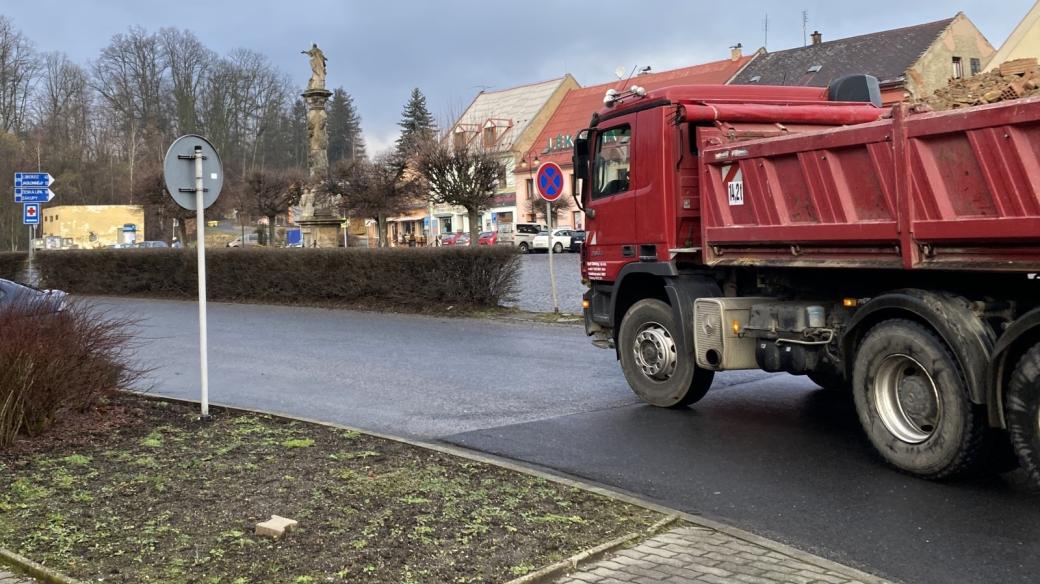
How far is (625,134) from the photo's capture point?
8961 mm

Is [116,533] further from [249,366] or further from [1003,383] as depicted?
[249,366]

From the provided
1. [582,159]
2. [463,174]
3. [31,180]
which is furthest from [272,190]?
[582,159]

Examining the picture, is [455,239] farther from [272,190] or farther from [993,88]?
[993,88]

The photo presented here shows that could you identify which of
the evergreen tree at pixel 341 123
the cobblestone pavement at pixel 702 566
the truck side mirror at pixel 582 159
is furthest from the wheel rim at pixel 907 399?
the evergreen tree at pixel 341 123

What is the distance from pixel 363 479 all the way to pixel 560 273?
25532 mm

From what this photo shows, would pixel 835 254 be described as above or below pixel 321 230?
below

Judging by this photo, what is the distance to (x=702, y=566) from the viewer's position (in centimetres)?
436

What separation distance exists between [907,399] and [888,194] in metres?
1.33

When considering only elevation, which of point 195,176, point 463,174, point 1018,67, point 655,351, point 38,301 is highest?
point 463,174

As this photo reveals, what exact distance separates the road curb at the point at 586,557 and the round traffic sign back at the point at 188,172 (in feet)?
16.0

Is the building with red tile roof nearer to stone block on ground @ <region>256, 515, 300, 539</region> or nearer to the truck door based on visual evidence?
the truck door

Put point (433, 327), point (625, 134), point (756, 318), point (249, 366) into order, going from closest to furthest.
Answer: point (756, 318), point (625, 134), point (249, 366), point (433, 327)

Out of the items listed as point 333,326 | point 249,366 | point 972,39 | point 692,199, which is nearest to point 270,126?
point 972,39

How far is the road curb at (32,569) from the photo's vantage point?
4.13 metres
